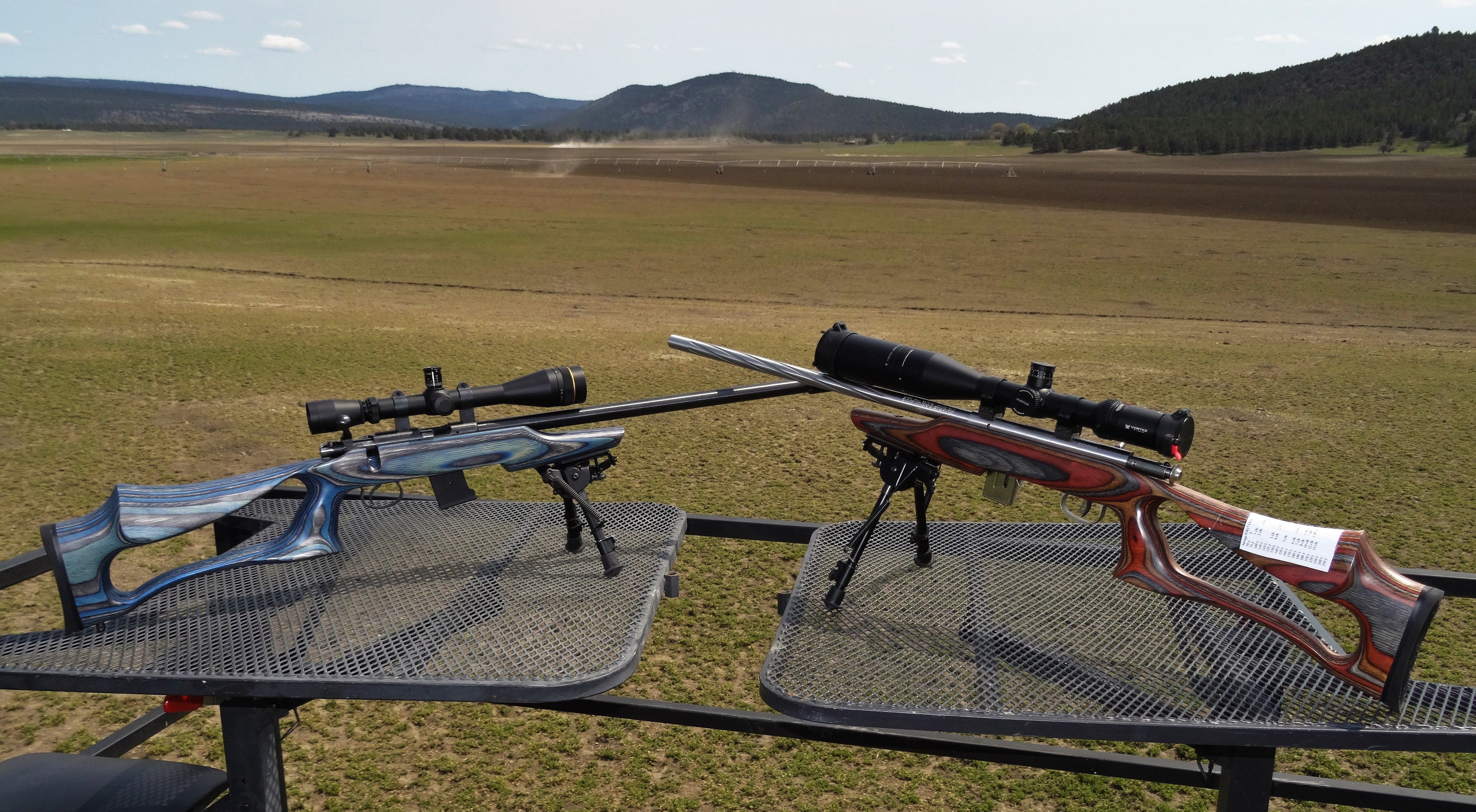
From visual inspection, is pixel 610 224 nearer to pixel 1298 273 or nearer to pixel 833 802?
pixel 1298 273

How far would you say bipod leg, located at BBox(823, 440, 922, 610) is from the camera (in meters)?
2.55

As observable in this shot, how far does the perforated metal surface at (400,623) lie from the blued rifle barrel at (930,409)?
66cm

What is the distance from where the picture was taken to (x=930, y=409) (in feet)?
8.05

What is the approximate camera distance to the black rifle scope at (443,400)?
2463 mm

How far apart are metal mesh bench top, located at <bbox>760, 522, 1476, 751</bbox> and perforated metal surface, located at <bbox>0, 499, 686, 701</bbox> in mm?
473

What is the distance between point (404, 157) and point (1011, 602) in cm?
7474

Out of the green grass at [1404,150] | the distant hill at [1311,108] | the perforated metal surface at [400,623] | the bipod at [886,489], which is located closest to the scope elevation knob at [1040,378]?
the bipod at [886,489]

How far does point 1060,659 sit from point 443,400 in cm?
172

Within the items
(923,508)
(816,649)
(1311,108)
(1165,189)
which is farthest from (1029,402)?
(1311,108)

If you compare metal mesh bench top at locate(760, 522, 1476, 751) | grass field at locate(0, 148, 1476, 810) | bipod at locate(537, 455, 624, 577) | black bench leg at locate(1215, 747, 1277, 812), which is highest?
bipod at locate(537, 455, 624, 577)

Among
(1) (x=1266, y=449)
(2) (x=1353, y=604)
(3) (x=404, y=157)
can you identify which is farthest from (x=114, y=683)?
(3) (x=404, y=157)

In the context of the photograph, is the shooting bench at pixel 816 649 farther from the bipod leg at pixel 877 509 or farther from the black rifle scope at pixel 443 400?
the black rifle scope at pixel 443 400

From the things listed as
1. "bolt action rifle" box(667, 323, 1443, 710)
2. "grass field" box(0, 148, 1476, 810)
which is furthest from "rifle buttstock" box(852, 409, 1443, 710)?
"grass field" box(0, 148, 1476, 810)

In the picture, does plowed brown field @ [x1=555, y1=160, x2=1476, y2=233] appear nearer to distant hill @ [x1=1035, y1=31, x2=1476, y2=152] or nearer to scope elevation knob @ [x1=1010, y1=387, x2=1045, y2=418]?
distant hill @ [x1=1035, y1=31, x2=1476, y2=152]
